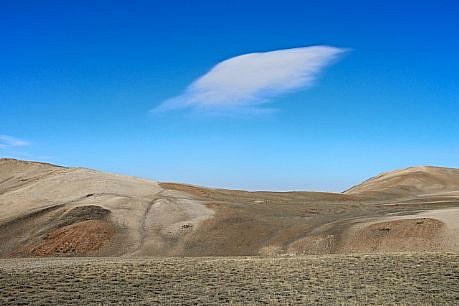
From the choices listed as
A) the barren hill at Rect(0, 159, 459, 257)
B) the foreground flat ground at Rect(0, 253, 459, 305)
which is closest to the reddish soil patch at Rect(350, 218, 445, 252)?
the barren hill at Rect(0, 159, 459, 257)

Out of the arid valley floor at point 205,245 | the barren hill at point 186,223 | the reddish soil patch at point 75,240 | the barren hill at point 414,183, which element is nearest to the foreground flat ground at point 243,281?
the arid valley floor at point 205,245

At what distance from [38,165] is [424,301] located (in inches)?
3639

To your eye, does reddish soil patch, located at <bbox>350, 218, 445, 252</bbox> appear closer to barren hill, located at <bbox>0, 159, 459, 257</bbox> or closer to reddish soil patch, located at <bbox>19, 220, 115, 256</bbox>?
barren hill, located at <bbox>0, 159, 459, 257</bbox>

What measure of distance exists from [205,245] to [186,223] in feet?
24.7

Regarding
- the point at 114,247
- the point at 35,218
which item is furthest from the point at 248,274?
the point at 35,218

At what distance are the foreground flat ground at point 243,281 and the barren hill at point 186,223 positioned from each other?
1308cm

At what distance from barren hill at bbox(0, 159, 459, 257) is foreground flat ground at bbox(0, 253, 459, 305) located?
42.9 ft

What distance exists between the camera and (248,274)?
26.8 m

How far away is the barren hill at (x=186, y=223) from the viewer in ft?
144

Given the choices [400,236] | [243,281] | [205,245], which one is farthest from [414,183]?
[243,281]

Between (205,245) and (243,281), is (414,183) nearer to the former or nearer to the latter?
(205,245)

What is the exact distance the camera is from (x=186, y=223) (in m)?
54.4

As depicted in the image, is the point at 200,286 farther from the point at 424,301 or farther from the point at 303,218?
the point at 303,218

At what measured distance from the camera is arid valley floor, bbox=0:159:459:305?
74.1 ft
